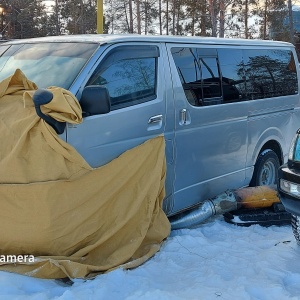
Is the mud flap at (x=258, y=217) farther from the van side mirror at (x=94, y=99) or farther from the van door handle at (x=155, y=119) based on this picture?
the van side mirror at (x=94, y=99)

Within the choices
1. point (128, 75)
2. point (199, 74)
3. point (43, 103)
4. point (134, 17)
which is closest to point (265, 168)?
point (199, 74)

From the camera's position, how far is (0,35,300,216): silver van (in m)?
3.73

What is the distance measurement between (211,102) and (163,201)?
3.96ft

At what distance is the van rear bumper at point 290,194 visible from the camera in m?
3.60

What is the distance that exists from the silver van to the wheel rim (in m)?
0.02

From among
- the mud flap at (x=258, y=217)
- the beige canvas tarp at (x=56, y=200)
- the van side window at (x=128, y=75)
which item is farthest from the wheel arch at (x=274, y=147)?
the beige canvas tarp at (x=56, y=200)

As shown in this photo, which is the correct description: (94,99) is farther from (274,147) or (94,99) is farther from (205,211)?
(274,147)

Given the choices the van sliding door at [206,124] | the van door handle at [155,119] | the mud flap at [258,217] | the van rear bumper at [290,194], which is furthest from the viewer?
the mud flap at [258,217]

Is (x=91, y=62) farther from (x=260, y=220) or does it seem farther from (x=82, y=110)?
→ (x=260, y=220)

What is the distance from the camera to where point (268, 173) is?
6094mm

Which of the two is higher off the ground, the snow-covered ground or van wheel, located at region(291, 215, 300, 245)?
van wheel, located at region(291, 215, 300, 245)

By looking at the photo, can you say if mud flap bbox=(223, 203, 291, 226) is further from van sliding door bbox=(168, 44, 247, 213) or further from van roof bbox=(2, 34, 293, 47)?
van roof bbox=(2, 34, 293, 47)

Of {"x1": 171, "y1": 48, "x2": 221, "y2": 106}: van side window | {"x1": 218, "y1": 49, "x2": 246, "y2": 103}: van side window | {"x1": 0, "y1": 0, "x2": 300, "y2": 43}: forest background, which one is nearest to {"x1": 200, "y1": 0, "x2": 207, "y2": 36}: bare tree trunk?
{"x1": 0, "y1": 0, "x2": 300, "y2": 43}: forest background

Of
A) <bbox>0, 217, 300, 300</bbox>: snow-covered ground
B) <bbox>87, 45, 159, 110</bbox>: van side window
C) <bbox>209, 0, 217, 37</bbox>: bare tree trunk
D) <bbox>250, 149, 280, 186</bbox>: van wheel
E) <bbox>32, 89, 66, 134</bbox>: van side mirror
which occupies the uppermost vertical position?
<bbox>209, 0, 217, 37</bbox>: bare tree trunk
